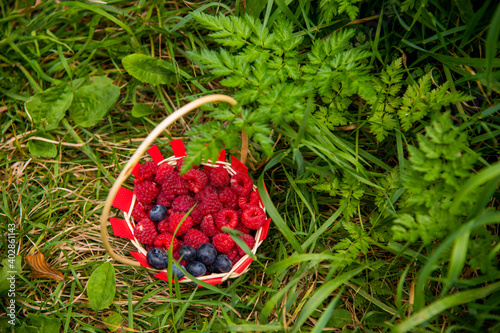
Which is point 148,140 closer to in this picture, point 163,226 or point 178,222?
point 178,222

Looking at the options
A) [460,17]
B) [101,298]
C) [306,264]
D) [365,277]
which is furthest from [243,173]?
[460,17]

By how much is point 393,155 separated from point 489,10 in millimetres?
1071

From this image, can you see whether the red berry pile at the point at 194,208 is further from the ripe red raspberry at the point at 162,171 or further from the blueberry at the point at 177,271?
the blueberry at the point at 177,271

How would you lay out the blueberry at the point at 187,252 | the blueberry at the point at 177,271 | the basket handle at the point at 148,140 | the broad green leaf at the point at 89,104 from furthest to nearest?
the broad green leaf at the point at 89,104
the blueberry at the point at 187,252
the blueberry at the point at 177,271
the basket handle at the point at 148,140

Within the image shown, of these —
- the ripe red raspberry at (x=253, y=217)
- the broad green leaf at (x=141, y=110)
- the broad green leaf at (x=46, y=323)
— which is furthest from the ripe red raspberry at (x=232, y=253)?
the broad green leaf at (x=141, y=110)

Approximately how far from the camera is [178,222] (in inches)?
87.2

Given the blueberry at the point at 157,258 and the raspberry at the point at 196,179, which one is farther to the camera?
the raspberry at the point at 196,179

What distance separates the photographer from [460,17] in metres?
2.14

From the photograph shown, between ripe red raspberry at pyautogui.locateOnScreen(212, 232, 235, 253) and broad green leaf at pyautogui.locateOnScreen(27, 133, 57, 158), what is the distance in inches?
60.6

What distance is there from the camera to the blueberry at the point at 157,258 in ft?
6.84

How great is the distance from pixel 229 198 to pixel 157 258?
2.08ft

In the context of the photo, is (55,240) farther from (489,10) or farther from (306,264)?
(489,10)

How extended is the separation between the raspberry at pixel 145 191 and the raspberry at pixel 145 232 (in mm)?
179

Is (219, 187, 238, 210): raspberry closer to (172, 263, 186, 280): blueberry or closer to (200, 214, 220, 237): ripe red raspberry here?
(200, 214, 220, 237): ripe red raspberry
